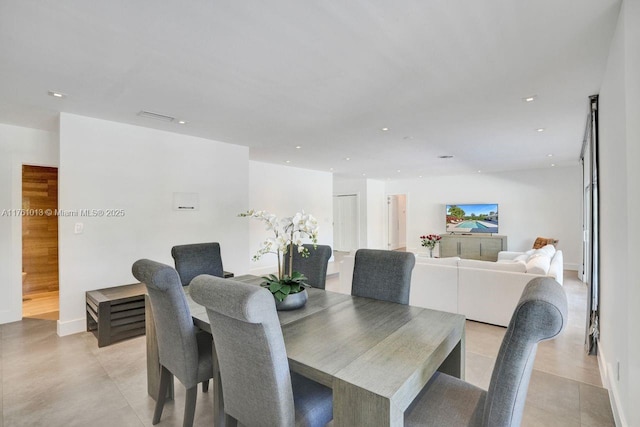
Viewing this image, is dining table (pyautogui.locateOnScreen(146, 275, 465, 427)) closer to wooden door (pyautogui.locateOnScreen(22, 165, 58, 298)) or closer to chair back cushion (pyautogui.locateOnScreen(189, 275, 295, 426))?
chair back cushion (pyautogui.locateOnScreen(189, 275, 295, 426))

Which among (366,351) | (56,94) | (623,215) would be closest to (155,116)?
(56,94)

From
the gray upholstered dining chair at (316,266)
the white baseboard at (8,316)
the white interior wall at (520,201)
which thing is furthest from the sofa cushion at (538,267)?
the white baseboard at (8,316)

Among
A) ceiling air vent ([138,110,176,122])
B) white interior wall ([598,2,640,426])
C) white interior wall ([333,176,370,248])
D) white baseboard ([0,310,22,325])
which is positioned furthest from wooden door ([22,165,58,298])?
white interior wall ([598,2,640,426])

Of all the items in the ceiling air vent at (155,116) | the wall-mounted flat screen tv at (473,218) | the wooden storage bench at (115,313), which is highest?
the ceiling air vent at (155,116)

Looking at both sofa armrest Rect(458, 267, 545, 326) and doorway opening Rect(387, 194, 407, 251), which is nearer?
sofa armrest Rect(458, 267, 545, 326)

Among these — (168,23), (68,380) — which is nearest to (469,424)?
(168,23)

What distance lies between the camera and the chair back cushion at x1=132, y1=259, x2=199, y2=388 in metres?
1.62

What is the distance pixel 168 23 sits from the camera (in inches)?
70.3

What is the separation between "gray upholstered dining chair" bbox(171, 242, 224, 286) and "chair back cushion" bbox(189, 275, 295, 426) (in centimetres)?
153

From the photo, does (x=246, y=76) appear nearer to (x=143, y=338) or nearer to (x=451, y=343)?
(x=451, y=343)

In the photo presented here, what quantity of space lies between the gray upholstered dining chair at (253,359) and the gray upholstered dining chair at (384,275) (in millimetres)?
854

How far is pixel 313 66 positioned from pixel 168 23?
3.18 feet

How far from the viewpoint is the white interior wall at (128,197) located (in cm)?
341

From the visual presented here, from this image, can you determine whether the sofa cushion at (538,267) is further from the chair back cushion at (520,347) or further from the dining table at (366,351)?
the chair back cushion at (520,347)
